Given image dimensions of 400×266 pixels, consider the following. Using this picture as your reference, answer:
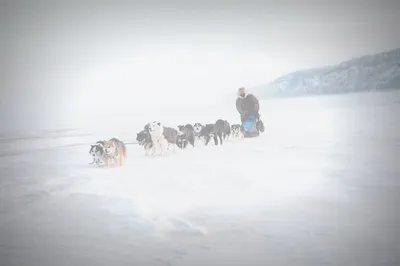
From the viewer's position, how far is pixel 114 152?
164cm

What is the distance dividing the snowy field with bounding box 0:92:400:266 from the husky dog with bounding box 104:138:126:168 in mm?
53

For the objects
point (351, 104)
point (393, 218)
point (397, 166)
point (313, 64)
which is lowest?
point (393, 218)

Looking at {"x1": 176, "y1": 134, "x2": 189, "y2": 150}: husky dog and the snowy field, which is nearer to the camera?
the snowy field

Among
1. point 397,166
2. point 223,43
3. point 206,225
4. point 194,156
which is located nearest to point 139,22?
point 223,43

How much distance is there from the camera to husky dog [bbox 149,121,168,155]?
1.68 meters

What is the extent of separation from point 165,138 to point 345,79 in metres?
1.02

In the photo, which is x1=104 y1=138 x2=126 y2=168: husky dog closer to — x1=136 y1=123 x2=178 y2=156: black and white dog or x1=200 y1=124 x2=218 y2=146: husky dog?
x1=136 y1=123 x2=178 y2=156: black and white dog

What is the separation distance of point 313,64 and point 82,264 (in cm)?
158

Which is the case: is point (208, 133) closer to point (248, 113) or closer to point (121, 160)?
point (248, 113)

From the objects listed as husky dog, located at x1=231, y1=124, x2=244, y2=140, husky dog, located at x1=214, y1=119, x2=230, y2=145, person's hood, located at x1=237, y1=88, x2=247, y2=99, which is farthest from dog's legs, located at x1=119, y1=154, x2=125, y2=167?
person's hood, located at x1=237, y1=88, x2=247, y2=99

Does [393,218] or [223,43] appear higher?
[223,43]

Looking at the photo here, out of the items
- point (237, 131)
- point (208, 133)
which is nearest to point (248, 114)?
point (237, 131)

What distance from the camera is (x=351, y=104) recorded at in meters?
1.71

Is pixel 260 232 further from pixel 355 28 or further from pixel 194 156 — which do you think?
pixel 355 28
